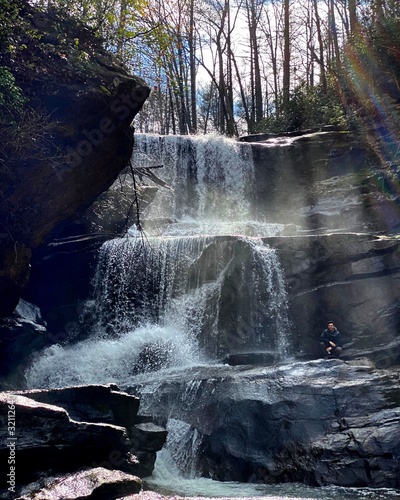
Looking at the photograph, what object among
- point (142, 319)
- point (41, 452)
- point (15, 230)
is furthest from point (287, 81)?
point (41, 452)

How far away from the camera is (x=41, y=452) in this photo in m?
5.42

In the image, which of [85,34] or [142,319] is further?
[142,319]

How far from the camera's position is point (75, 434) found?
568cm

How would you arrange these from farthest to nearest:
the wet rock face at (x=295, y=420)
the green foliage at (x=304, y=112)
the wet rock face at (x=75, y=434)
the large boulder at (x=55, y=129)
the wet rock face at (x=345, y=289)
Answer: the green foliage at (x=304, y=112) < the wet rock face at (x=345, y=289) < the large boulder at (x=55, y=129) < the wet rock face at (x=295, y=420) < the wet rock face at (x=75, y=434)

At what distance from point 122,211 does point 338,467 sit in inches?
418

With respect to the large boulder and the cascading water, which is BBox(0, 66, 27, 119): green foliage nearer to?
the large boulder

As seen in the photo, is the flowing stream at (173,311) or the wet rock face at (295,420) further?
the flowing stream at (173,311)

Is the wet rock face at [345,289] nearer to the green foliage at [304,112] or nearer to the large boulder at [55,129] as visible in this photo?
A: the large boulder at [55,129]

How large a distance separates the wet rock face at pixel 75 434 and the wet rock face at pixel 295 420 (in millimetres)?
1018

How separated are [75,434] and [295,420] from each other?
347 cm

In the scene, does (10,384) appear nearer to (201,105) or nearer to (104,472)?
(104,472)

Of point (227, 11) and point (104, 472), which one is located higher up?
point (227, 11)

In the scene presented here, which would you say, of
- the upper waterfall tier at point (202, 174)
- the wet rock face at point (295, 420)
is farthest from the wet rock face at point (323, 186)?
the wet rock face at point (295, 420)

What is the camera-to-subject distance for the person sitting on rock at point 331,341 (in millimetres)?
10885
